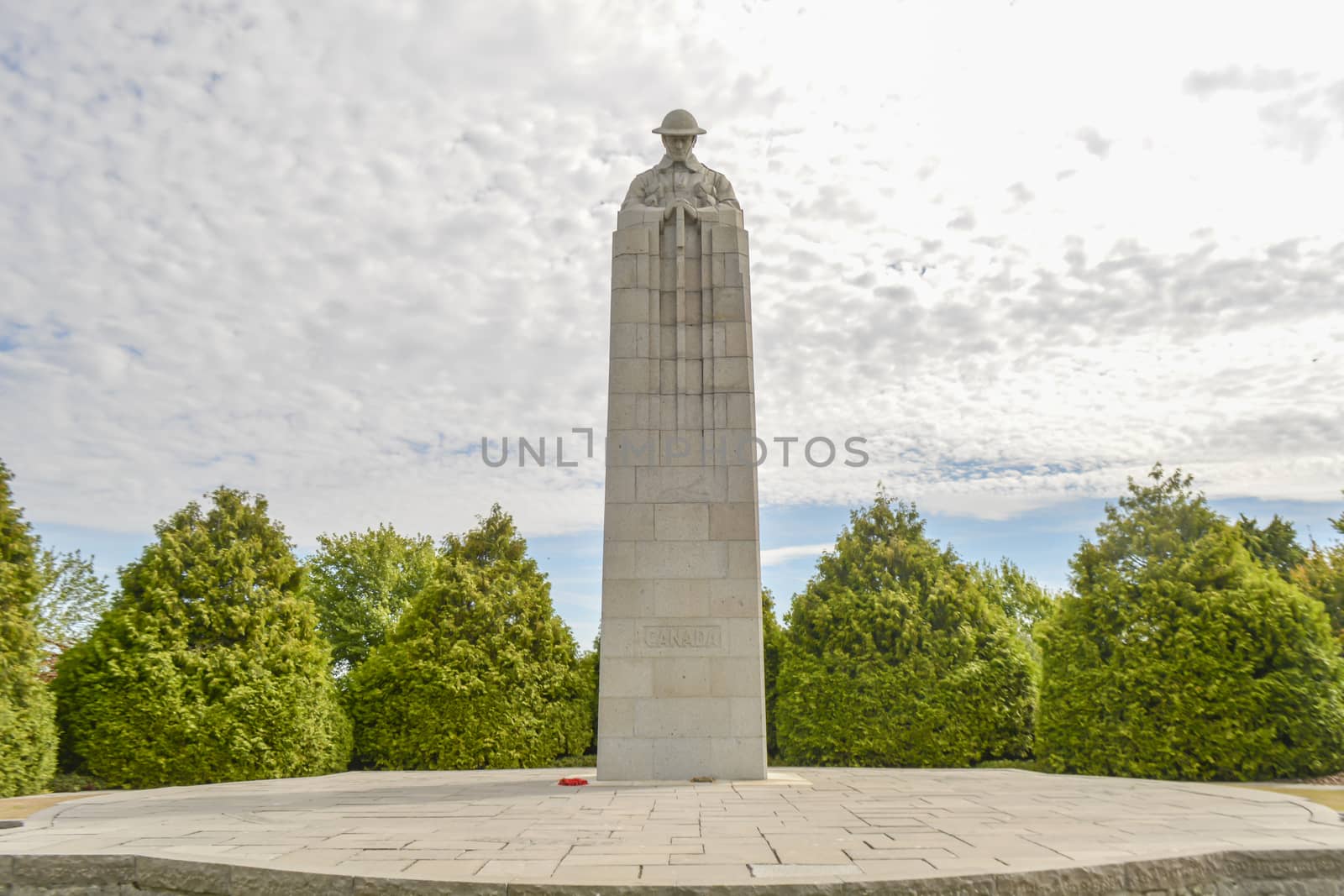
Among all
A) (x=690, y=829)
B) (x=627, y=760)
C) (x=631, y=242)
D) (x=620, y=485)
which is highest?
(x=631, y=242)

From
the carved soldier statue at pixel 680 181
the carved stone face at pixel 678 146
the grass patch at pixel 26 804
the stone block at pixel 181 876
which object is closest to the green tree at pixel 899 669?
the carved soldier statue at pixel 680 181

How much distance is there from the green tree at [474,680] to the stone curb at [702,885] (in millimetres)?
10289

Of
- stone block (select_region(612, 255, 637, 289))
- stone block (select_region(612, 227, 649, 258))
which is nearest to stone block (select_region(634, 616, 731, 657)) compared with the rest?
stone block (select_region(612, 255, 637, 289))

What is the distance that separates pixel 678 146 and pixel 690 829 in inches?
370

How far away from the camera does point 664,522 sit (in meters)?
11.8

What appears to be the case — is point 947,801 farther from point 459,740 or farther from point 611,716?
point 459,740

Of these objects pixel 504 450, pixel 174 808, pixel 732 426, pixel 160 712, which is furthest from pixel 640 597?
pixel 160 712

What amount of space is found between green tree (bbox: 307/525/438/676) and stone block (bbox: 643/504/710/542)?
800 inches

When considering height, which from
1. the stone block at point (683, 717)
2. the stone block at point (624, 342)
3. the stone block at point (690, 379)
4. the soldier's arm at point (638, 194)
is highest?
the soldier's arm at point (638, 194)

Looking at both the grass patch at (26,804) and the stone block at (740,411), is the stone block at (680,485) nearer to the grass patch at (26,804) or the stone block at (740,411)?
the stone block at (740,411)

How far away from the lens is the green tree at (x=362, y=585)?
30.5 meters

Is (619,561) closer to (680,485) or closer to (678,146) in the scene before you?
(680,485)

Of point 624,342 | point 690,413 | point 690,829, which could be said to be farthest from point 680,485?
point 690,829

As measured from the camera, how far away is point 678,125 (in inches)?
510
